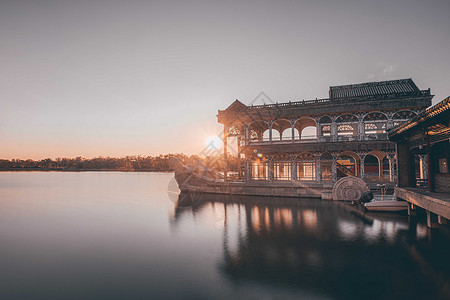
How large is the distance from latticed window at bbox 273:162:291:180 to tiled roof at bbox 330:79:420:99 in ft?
36.1

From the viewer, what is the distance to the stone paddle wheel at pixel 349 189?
23.0 m

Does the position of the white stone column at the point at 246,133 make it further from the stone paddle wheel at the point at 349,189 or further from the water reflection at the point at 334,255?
the water reflection at the point at 334,255

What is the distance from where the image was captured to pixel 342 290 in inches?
314

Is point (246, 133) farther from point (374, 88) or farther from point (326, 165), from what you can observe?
point (374, 88)

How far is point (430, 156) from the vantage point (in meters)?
14.0

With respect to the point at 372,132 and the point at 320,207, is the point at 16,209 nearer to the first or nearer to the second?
the point at 320,207

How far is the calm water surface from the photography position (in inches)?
331

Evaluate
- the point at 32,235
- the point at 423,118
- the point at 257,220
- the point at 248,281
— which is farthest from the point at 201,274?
the point at 32,235

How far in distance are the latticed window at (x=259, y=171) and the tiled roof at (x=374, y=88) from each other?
12830mm

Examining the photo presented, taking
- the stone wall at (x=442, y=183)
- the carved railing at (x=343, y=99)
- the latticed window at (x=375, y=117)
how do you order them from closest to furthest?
the stone wall at (x=442, y=183), the carved railing at (x=343, y=99), the latticed window at (x=375, y=117)

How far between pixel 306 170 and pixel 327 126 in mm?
5765

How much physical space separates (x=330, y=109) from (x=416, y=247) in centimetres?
1749

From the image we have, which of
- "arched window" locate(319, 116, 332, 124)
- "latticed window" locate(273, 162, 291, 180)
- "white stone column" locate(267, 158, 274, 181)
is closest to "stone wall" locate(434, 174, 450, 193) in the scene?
"arched window" locate(319, 116, 332, 124)

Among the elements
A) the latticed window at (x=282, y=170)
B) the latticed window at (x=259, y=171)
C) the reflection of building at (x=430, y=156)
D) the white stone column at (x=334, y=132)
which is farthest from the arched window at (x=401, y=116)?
the latticed window at (x=259, y=171)
